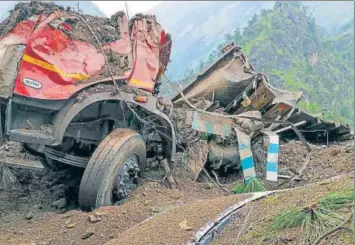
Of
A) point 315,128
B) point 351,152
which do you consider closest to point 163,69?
point 351,152

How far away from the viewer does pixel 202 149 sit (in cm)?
778

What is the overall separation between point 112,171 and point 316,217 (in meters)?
2.53

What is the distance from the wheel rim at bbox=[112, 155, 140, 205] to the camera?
6.26m

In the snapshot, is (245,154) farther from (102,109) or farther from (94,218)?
(94,218)

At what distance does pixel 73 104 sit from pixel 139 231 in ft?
5.60

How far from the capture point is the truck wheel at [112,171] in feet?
19.8

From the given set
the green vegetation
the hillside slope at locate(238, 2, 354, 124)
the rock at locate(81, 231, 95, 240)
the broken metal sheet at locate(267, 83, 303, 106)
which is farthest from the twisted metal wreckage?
the hillside slope at locate(238, 2, 354, 124)

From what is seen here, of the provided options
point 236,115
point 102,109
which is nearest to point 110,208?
point 102,109

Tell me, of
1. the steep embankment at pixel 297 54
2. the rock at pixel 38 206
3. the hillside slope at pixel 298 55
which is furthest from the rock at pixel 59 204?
the hillside slope at pixel 298 55

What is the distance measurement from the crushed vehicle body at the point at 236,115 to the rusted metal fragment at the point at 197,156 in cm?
1

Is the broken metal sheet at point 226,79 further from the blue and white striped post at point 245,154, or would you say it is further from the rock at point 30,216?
the rock at point 30,216

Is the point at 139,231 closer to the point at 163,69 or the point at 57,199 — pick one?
the point at 57,199

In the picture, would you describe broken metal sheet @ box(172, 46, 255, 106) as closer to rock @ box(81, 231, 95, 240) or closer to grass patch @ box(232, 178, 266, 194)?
grass patch @ box(232, 178, 266, 194)

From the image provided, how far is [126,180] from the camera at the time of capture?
6.43m
